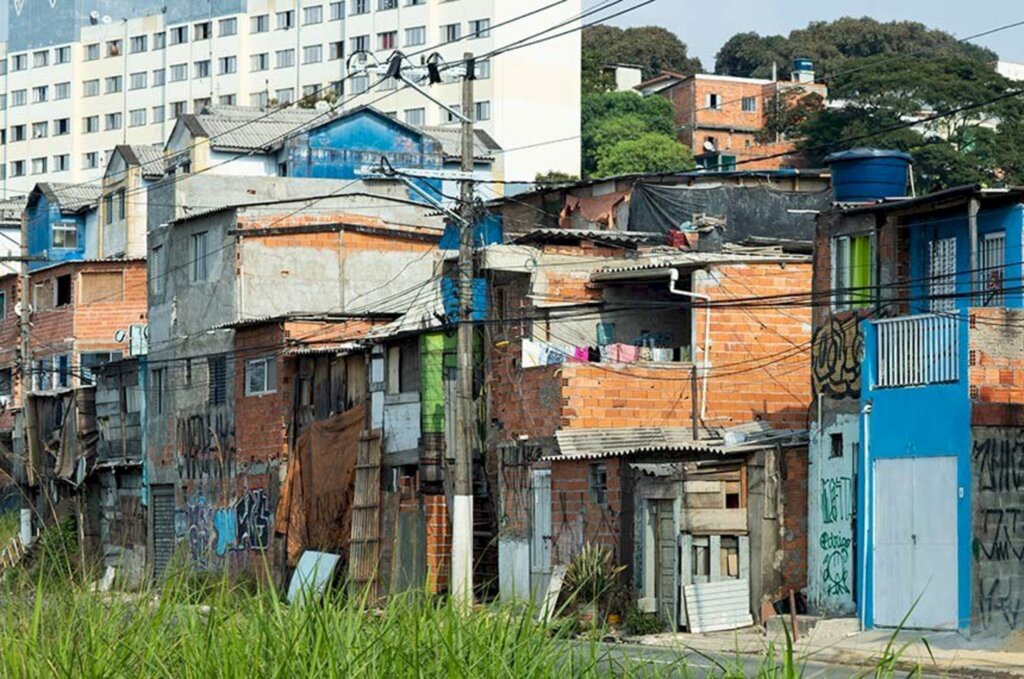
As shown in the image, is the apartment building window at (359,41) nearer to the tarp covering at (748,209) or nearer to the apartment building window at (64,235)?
the apartment building window at (64,235)

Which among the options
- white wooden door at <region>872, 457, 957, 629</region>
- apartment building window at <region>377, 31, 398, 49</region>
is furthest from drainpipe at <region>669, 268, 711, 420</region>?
apartment building window at <region>377, 31, 398, 49</region>

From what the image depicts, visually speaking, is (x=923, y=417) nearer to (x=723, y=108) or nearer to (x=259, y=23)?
(x=723, y=108)

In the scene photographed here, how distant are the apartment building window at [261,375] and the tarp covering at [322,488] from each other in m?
2.22

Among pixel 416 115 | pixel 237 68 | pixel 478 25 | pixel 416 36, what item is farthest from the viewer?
pixel 237 68

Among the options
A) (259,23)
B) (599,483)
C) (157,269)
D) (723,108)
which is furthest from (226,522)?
(259,23)

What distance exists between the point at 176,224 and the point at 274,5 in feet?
193

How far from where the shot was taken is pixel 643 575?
29.6m

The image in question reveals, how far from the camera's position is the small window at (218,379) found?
44344 mm

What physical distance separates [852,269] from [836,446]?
244 cm

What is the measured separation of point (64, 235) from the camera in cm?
7038

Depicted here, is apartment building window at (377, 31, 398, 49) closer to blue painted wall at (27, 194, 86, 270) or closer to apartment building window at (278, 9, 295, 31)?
apartment building window at (278, 9, 295, 31)

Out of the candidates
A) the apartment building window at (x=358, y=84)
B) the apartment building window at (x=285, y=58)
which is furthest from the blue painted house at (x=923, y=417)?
the apartment building window at (x=285, y=58)

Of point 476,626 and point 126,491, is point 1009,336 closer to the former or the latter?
point 476,626

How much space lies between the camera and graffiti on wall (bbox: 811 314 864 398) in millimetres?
27734
